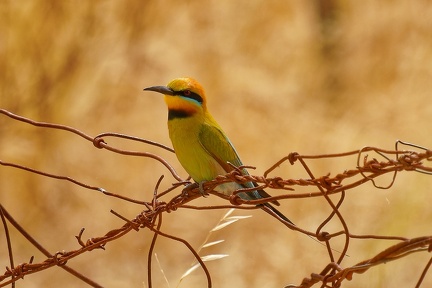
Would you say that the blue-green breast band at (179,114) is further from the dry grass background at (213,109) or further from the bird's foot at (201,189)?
the dry grass background at (213,109)

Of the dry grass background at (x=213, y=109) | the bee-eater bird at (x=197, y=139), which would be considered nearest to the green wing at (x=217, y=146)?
the bee-eater bird at (x=197, y=139)


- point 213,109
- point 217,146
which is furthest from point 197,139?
point 213,109

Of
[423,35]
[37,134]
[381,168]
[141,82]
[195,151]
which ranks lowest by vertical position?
[381,168]

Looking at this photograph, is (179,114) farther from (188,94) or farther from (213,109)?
(213,109)

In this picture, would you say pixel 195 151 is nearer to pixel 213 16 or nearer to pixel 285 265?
pixel 285 265

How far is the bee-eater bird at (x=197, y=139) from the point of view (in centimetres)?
225

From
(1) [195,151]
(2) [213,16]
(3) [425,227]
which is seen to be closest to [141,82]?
(2) [213,16]

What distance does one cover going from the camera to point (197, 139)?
227 cm

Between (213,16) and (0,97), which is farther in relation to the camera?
(213,16)

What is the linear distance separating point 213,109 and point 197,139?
133 inches

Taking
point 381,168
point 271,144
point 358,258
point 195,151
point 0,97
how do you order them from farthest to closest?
point 271,144
point 0,97
point 358,258
point 195,151
point 381,168

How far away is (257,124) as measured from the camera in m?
5.63

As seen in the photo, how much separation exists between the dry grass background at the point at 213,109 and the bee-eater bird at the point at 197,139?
6.55 feet

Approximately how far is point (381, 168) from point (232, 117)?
14.0ft
